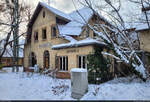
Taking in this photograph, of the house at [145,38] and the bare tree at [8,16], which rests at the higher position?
the bare tree at [8,16]

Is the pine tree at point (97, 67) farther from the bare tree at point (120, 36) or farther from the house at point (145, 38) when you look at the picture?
the house at point (145, 38)

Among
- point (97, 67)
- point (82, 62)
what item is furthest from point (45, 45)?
point (97, 67)

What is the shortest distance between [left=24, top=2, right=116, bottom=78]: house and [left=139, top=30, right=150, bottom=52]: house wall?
427cm

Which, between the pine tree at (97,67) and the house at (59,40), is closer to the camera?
the pine tree at (97,67)

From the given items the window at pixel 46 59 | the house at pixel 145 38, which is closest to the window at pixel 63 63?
the window at pixel 46 59

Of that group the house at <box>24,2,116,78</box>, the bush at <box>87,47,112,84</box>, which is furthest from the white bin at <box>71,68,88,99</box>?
the house at <box>24,2,116,78</box>

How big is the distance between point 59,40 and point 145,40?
8901 mm

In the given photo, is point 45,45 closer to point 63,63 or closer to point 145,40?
Result: point 63,63

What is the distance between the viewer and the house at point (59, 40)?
1067cm

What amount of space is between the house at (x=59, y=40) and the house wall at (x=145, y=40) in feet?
14.0

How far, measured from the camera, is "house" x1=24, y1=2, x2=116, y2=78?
1067 centimetres

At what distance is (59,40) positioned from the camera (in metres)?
14.2

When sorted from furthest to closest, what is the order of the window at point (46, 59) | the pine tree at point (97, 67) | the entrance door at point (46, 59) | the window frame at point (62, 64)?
the entrance door at point (46, 59), the window at point (46, 59), the window frame at point (62, 64), the pine tree at point (97, 67)

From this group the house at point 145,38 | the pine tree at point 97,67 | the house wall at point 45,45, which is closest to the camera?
the pine tree at point 97,67
